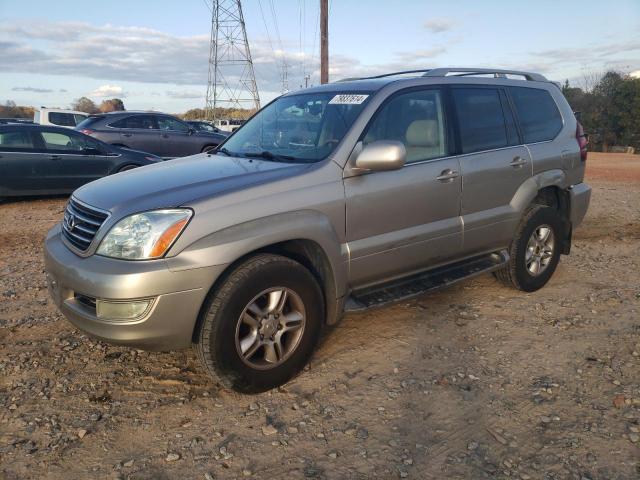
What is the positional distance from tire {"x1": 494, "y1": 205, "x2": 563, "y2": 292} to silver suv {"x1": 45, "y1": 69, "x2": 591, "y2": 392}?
2 cm

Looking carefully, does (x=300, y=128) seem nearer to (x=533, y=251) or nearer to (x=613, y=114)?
(x=533, y=251)

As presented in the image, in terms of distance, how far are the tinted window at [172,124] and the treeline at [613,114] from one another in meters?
25.2

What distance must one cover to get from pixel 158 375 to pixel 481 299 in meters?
2.90

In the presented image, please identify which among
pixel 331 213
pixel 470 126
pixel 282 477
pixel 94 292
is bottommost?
pixel 282 477

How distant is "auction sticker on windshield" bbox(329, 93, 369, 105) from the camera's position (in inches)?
148

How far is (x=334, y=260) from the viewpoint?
3.38m

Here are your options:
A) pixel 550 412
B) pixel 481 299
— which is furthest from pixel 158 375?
pixel 481 299

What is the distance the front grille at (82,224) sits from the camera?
10.0ft

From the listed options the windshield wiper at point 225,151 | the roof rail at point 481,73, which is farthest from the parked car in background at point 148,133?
the roof rail at point 481,73

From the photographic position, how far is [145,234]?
2832 millimetres

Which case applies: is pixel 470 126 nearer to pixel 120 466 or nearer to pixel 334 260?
pixel 334 260

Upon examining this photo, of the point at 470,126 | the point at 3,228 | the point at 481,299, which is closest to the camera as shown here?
the point at 470,126

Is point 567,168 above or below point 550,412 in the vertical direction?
above

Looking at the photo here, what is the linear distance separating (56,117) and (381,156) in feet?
66.0
